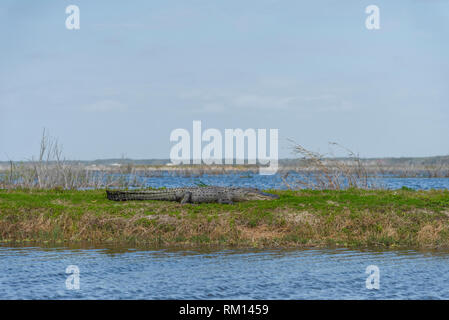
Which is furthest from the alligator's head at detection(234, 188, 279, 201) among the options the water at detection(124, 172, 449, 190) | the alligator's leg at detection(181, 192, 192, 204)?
the water at detection(124, 172, 449, 190)

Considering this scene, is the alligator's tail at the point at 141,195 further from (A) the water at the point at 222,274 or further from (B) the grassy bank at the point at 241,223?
(A) the water at the point at 222,274

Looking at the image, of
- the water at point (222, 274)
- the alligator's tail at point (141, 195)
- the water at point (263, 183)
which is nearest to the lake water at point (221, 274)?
the water at point (222, 274)

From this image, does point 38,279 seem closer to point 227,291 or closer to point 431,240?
point 227,291

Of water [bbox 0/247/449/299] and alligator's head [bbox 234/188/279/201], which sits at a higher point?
alligator's head [bbox 234/188/279/201]

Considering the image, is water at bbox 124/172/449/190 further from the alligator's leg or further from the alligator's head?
the alligator's leg

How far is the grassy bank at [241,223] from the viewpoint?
14219mm

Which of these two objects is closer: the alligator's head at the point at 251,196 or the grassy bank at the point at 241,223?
the grassy bank at the point at 241,223

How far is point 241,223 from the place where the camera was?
14883mm

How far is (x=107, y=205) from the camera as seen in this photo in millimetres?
16500

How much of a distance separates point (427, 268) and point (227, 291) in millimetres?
Answer: 4432

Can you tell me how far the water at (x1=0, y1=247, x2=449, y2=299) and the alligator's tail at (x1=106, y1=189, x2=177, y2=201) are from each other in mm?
4127

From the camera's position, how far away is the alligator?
56.9 ft

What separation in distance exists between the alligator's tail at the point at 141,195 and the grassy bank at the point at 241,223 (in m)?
0.64
